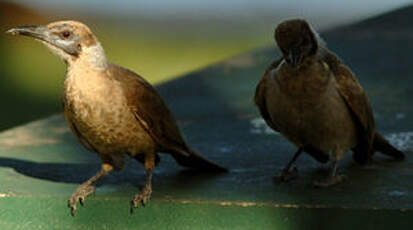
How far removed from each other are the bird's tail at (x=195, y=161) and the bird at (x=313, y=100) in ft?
1.23

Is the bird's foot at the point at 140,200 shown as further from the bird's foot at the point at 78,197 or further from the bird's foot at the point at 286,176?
the bird's foot at the point at 286,176

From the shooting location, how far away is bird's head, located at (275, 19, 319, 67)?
394 centimetres

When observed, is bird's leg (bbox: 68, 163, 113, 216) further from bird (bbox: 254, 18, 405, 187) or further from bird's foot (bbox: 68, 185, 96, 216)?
bird (bbox: 254, 18, 405, 187)

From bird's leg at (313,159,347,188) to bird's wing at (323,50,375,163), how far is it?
0.26 m

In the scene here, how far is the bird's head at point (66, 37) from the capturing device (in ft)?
13.0

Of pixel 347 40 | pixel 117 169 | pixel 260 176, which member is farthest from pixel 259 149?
pixel 347 40

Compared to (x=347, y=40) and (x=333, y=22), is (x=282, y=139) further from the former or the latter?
(x=333, y=22)

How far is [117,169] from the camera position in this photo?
14.1ft

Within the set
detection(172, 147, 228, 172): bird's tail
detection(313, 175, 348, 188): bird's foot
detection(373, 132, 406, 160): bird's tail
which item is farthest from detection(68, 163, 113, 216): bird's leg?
detection(373, 132, 406, 160): bird's tail

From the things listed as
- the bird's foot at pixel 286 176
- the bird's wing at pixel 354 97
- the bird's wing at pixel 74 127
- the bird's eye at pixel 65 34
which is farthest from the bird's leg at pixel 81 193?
the bird's wing at pixel 354 97

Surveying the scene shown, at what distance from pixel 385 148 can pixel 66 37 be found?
73.5 inches

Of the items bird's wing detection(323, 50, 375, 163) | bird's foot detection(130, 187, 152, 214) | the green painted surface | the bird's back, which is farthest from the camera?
bird's wing detection(323, 50, 375, 163)

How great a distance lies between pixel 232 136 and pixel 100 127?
1646 millimetres

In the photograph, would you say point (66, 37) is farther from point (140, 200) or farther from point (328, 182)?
point (328, 182)
